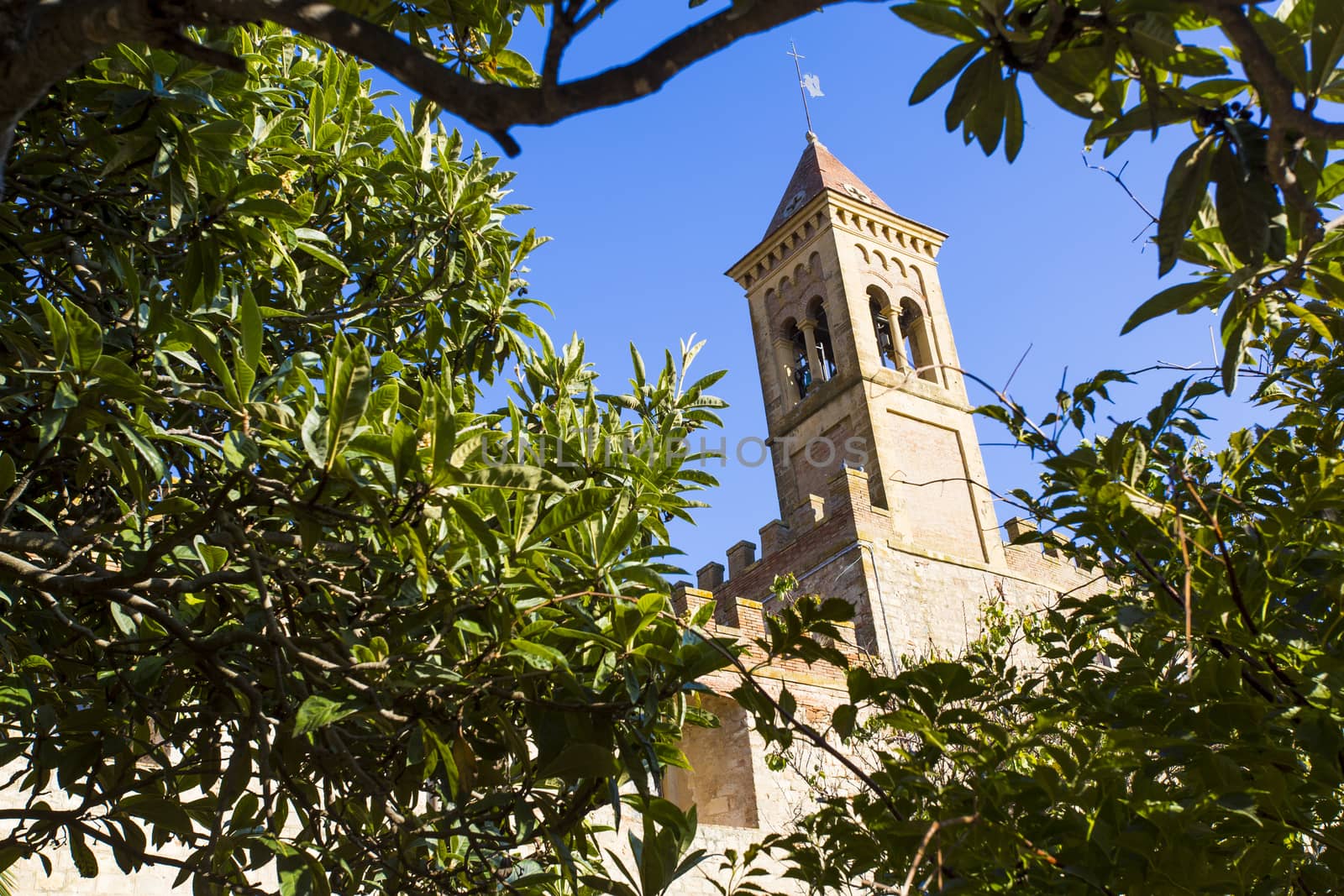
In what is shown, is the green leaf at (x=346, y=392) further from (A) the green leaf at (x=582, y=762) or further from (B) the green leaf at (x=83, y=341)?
(A) the green leaf at (x=582, y=762)

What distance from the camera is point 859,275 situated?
24.7m

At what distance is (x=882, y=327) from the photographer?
999 inches

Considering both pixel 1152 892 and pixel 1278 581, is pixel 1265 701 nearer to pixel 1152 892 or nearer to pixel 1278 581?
pixel 1278 581

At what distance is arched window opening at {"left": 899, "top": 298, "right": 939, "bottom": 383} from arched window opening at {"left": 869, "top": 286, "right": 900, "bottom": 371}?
51cm

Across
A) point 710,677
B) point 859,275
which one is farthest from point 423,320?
point 859,275

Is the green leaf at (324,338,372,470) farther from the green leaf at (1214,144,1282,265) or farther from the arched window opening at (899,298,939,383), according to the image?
the arched window opening at (899,298,939,383)

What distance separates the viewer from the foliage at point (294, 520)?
2.43 m

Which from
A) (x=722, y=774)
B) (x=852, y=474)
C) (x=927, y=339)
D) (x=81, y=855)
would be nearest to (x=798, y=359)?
(x=927, y=339)

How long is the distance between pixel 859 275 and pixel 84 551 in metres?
23.0

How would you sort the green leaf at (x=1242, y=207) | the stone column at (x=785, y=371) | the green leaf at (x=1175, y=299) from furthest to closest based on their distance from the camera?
the stone column at (x=785, y=371) < the green leaf at (x=1175, y=299) < the green leaf at (x=1242, y=207)

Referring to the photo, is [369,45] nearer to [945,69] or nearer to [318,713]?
[945,69]

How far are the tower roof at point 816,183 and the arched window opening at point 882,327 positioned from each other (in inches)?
101

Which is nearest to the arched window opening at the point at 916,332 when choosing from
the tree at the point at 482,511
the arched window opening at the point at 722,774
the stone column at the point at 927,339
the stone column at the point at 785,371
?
the stone column at the point at 927,339

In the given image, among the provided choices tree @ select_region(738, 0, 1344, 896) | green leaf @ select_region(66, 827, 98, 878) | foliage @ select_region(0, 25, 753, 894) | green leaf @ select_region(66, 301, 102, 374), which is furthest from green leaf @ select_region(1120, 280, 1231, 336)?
green leaf @ select_region(66, 827, 98, 878)
